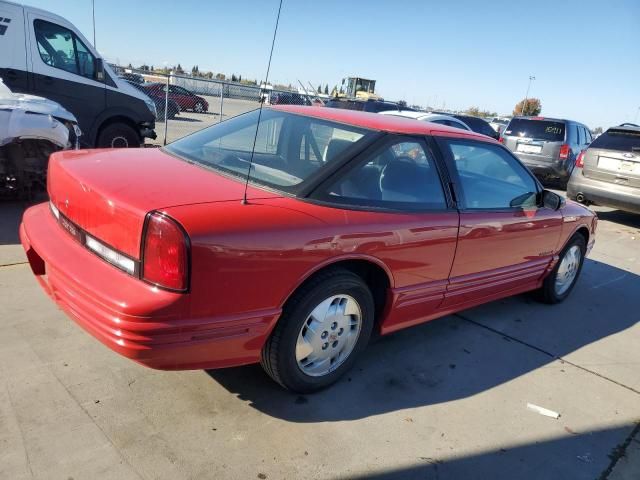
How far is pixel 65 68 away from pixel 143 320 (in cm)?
671

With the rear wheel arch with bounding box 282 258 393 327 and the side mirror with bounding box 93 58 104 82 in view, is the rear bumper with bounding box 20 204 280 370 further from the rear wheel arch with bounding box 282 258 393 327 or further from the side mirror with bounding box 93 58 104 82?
the side mirror with bounding box 93 58 104 82

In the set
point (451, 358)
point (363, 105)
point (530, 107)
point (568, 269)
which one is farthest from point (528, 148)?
point (530, 107)

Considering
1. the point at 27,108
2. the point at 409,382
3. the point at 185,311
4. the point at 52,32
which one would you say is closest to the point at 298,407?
the point at 409,382

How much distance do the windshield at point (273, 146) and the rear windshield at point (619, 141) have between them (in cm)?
700

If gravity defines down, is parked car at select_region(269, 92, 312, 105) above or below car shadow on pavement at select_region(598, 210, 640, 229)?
above

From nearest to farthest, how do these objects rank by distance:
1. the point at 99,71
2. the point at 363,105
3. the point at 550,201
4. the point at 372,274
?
1. the point at 372,274
2. the point at 550,201
3. the point at 99,71
4. the point at 363,105

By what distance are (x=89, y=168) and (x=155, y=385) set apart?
3.98 ft

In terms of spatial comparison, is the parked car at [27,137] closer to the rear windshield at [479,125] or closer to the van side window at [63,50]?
the van side window at [63,50]

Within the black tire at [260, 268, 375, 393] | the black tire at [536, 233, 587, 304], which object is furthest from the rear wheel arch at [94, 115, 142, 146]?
the black tire at [536, 233, 587, 304]

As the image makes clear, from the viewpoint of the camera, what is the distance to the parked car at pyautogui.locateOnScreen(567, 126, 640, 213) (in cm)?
810

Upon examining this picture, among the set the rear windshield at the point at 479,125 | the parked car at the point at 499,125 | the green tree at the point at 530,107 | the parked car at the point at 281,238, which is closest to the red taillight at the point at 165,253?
the parked car at the point at 281,238

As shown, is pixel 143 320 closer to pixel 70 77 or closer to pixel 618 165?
pixel 70 77

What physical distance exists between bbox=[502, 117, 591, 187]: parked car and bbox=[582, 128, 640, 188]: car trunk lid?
3137mm

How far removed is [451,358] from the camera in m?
3.51
